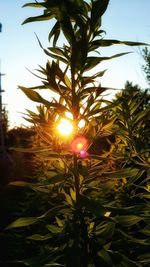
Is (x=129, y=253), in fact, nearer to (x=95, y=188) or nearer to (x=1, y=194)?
(x=95, y=188)

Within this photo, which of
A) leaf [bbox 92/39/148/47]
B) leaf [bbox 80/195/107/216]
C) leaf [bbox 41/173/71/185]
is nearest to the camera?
leaf [bbox 80/195/107/216]

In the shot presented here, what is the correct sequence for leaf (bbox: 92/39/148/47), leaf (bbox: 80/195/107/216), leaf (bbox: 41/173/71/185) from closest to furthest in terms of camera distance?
leaf (bbox: 80/195/107/216) < leaf (bbox: 41/173/71/185) < leaf (bbox: 92/39/148/47)

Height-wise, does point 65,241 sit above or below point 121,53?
below

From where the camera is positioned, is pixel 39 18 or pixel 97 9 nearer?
pixel 97 9

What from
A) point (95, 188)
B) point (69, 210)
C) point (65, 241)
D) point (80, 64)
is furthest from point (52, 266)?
point (80, 64)

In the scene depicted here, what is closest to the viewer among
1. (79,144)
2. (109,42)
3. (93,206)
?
(93,206)

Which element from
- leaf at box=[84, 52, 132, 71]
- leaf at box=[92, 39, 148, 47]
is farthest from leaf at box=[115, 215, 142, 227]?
leaf at box=[92, 39, 148, 47]

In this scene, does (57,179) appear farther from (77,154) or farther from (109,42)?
(109,42)

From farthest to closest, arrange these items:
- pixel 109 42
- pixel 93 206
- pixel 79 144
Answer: pixel 109 42
pixel 79 144
pixel 93 206

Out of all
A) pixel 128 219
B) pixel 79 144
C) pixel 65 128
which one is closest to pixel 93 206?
pixel 128 219

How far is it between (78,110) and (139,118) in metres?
0.79

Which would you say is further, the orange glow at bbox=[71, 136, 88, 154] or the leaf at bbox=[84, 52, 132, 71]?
the leaf at bbox=[84, 52, 132, 71]

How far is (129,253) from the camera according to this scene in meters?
2.98

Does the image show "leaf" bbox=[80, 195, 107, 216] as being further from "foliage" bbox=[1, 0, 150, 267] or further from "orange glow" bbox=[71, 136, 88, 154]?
"orange glow" bbox=[71, 136, 88, 154]
